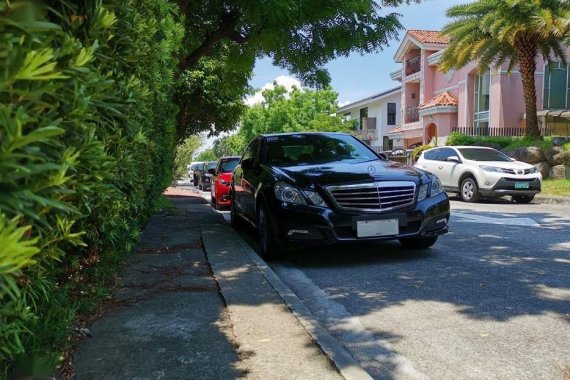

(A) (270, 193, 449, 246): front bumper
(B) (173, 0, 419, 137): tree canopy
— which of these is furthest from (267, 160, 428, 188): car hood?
(B) (173, 0, 419, 137): tree canopy

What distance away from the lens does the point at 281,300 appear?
168 inches

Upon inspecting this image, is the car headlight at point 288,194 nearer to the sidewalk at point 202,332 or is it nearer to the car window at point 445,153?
the sidewalk at point 202,332

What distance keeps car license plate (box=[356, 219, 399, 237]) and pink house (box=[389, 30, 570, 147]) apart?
2012 centimetres

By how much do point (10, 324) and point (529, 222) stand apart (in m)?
9.20

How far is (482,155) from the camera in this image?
14.5m

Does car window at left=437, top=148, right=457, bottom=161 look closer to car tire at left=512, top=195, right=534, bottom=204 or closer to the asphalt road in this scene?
car tire at left=512, top=195, right=534, bottom=204

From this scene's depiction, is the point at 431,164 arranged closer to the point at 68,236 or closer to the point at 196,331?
the point at 196,331

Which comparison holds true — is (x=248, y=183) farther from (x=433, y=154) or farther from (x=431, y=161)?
(x=433, y=154)

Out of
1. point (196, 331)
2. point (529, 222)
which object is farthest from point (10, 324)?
point (529, 222)

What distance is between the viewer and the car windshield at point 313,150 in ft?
22.9

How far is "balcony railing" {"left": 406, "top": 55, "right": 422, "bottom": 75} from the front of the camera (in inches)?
1457

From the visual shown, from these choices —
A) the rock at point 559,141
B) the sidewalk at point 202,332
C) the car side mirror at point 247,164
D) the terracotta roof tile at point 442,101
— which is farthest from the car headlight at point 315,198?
the terracotta roof tile at point 442,101

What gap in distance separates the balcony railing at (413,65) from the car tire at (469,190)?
24479 millimetres

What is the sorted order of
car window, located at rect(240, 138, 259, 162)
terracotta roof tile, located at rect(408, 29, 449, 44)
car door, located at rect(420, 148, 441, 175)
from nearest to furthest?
car window, located at rect(240, 138, 259, 162) < car door, located at rect(420, 148, 441, 175) < terracotta roof tile, located at rect(408, 29, 449, 44)
